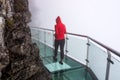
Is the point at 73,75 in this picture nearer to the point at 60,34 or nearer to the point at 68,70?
the point at 68,70

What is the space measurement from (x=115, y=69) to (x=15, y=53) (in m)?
2.21

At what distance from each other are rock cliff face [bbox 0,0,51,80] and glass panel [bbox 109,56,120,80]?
1.84 metres

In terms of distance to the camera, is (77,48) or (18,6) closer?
(77,48)

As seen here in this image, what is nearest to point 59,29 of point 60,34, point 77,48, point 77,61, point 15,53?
point 60,34

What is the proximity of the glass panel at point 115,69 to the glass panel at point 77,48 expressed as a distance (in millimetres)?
1844

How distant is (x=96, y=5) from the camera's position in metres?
7.11

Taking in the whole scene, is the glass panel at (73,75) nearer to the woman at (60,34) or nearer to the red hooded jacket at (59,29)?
the woman at (60,34)

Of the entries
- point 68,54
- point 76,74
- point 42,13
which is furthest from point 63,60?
point 42,13

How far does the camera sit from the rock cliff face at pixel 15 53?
3246 mm

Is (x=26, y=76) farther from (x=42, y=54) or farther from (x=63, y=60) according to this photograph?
(x=42, y=54)

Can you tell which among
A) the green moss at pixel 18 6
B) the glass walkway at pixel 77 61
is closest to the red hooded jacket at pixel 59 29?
the glass walkway at pixel 77 61

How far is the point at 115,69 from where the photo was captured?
2102 mm

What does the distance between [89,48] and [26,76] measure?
1558 mm

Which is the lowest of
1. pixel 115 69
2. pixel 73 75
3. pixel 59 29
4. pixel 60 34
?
pixel 73 75
